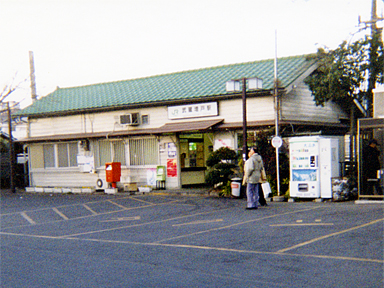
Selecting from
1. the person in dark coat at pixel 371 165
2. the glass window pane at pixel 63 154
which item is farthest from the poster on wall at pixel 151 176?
the person in dark coat at pixel 371 165

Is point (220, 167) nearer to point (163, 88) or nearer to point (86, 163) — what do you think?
point (163, 88)

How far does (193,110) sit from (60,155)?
30.8 feet

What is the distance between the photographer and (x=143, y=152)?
23.0 m

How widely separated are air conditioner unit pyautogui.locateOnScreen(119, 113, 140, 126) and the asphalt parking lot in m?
7.92

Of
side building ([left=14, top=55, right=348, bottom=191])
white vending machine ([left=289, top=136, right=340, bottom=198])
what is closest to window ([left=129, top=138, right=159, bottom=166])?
side building ([left=14, top=55, right=348, bottom=191])

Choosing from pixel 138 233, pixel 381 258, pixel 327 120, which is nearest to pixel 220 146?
pixel 327 120

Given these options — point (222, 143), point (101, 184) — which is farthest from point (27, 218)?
point (101, 184)

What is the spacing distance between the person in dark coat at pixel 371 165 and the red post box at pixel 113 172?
1218 centimetres

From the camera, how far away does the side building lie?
1969cm

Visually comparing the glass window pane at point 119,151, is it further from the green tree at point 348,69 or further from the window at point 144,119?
the green tree at point 348,69

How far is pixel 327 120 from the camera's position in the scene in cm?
2167

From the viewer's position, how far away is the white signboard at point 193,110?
2049cm

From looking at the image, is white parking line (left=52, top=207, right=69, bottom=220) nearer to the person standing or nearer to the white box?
the white box

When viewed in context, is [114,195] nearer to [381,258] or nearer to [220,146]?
[220,146]
